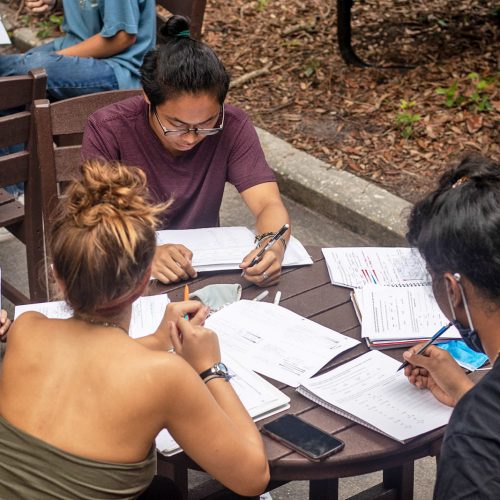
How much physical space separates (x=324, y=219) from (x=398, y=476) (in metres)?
2.47

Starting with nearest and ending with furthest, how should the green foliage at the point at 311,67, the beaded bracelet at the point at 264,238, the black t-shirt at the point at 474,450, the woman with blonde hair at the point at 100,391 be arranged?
the black t-shirt at the point at 474,450 < the woman with blonde hair at the point at 100,391 < the beaded bracelet at the point at 264,238 < the green foliage at the point at 311,67

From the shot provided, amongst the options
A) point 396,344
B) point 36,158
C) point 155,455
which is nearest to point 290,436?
point 155,455

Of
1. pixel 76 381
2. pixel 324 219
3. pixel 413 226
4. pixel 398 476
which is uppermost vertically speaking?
pixel 413 226

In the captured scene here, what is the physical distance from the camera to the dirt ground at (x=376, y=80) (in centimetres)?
551

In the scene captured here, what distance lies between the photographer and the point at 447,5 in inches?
284

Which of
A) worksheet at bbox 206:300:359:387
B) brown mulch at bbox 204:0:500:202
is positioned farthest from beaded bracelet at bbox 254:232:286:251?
brown mulch at bbox 204:0:500:202

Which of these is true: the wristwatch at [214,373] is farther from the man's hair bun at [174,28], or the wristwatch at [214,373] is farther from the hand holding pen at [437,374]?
the man's hair bun at [174,28]

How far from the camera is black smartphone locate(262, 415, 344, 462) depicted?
7.23 feet

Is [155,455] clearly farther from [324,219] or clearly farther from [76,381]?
[324,219]

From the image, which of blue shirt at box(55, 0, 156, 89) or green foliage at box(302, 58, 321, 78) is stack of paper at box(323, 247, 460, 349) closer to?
blue shirt at box(55, 0, 156, 89)

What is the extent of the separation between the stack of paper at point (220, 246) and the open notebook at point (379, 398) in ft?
2.09

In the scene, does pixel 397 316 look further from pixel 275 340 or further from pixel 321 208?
pixel 321 208

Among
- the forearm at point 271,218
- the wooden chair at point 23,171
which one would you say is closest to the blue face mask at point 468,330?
the forearm at point 271,218

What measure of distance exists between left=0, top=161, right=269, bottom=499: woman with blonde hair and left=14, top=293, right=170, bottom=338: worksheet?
22.3 inches
